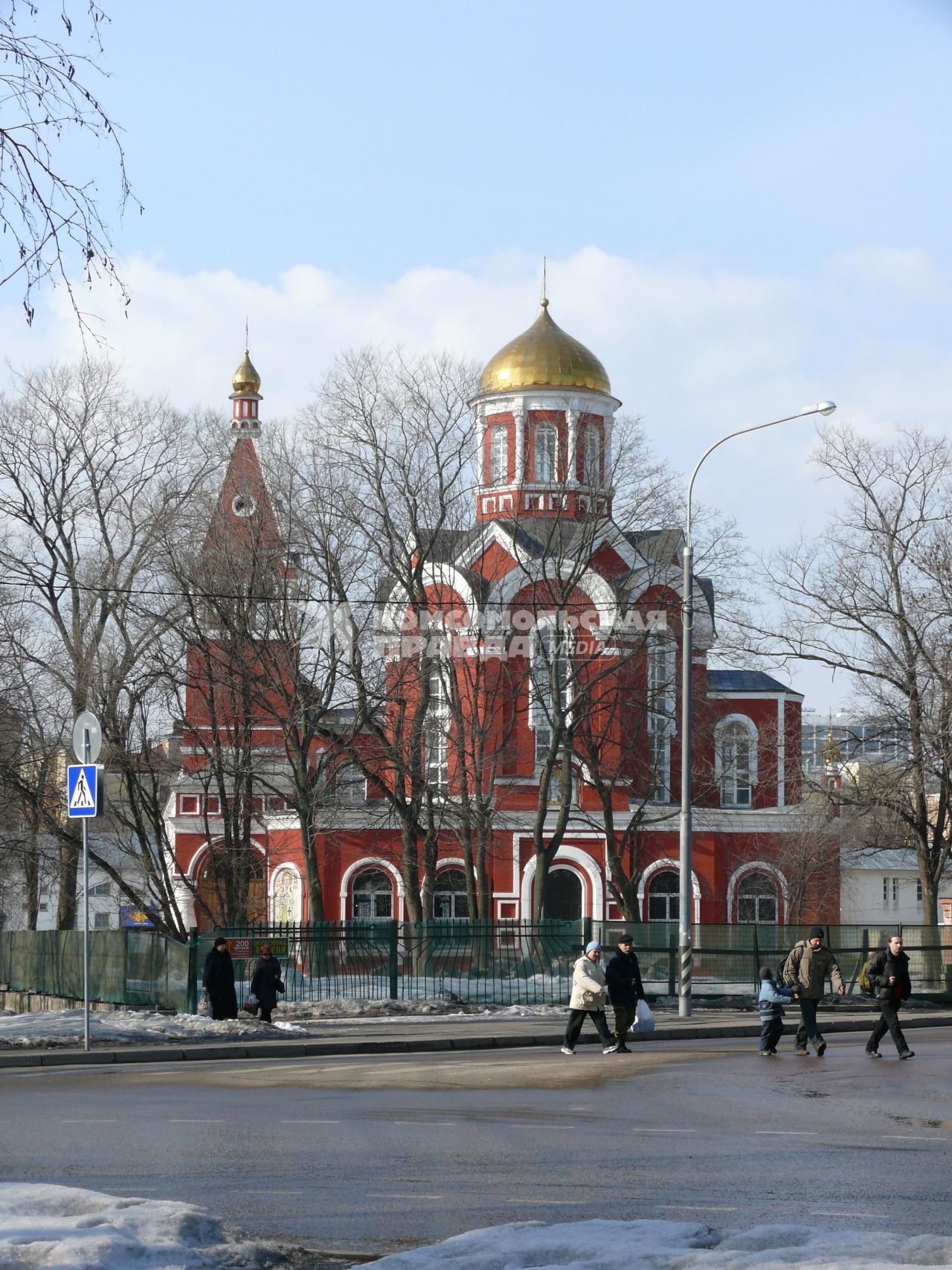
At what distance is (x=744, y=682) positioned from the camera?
53062mm

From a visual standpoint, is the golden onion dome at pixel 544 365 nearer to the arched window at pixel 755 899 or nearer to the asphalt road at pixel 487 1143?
the arched window at pixel 755 899

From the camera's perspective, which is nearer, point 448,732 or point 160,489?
point 448,732

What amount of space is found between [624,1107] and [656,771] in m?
30.2

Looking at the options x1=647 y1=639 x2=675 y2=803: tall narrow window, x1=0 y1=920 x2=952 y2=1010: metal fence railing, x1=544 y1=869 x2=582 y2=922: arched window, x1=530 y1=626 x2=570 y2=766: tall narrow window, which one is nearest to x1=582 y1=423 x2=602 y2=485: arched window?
x1=530 y1=626 x2=570 y2=766: tall narrow window

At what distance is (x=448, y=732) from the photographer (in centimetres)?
3819

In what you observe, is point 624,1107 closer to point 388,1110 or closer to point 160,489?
point 388,1110

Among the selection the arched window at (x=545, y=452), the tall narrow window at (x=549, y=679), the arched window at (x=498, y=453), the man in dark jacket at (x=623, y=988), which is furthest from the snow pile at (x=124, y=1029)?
the arched window at (x=498, y=453)

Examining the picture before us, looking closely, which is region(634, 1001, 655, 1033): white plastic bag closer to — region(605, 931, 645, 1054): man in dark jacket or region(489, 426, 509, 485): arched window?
region(605, 931, 645, 1054): man in dark jacket

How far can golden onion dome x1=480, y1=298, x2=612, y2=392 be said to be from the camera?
159ft

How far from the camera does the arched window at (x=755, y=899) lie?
47281mm

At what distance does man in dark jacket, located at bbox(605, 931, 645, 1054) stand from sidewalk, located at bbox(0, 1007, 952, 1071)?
1.74 m

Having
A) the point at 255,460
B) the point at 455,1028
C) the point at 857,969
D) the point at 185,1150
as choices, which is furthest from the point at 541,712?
the point at 185,1150

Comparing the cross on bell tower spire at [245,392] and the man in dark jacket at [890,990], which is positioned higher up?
the cross on bell tower spire at [245,392]

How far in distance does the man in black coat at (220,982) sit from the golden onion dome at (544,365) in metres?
28.7
